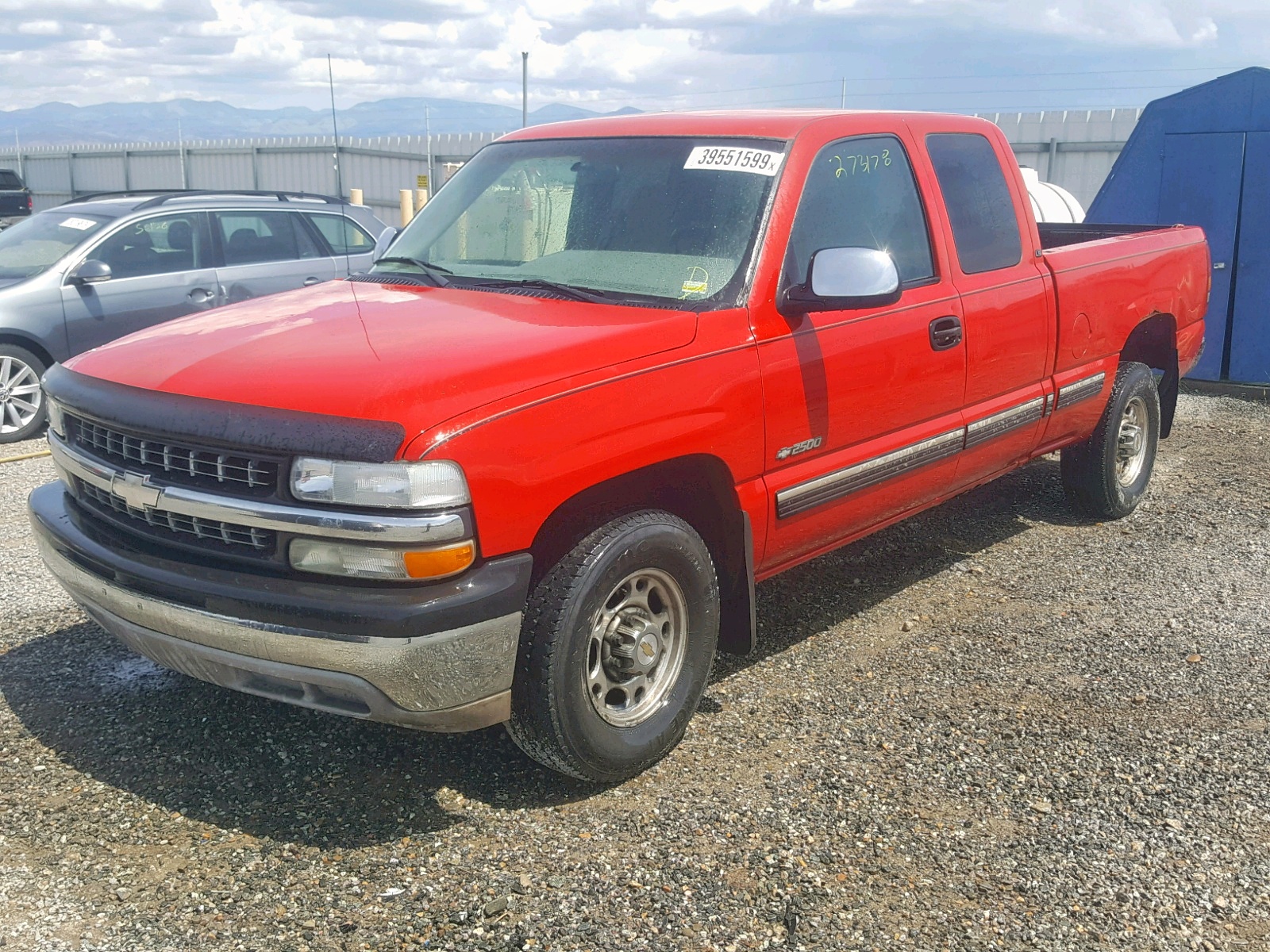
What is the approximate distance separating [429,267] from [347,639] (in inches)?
74.2

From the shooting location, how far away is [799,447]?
3.92m

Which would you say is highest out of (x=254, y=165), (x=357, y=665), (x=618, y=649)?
(x=254, y=165)

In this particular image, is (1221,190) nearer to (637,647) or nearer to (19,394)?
(637,647)

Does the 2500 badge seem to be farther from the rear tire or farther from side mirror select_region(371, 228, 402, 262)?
the rear tire

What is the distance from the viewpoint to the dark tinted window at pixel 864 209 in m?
4.09

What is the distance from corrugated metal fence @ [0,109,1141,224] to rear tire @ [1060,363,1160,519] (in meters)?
11.3

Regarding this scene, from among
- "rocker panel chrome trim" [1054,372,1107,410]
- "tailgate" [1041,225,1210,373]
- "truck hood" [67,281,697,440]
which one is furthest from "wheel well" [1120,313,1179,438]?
"truck hood" [67,281,697,440]

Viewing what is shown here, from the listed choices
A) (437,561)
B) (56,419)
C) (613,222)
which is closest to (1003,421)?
(613,222)

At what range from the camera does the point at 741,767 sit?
368 cm

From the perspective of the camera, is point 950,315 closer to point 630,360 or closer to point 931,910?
point 630,360

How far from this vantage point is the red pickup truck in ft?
9.67

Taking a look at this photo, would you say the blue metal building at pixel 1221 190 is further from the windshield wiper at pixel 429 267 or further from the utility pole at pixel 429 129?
the utility pole at pixel 429 129

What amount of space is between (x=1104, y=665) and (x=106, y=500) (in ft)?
11.5

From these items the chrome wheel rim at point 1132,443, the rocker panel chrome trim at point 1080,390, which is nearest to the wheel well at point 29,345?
the rocker panel chrome trim at point 1080,390
